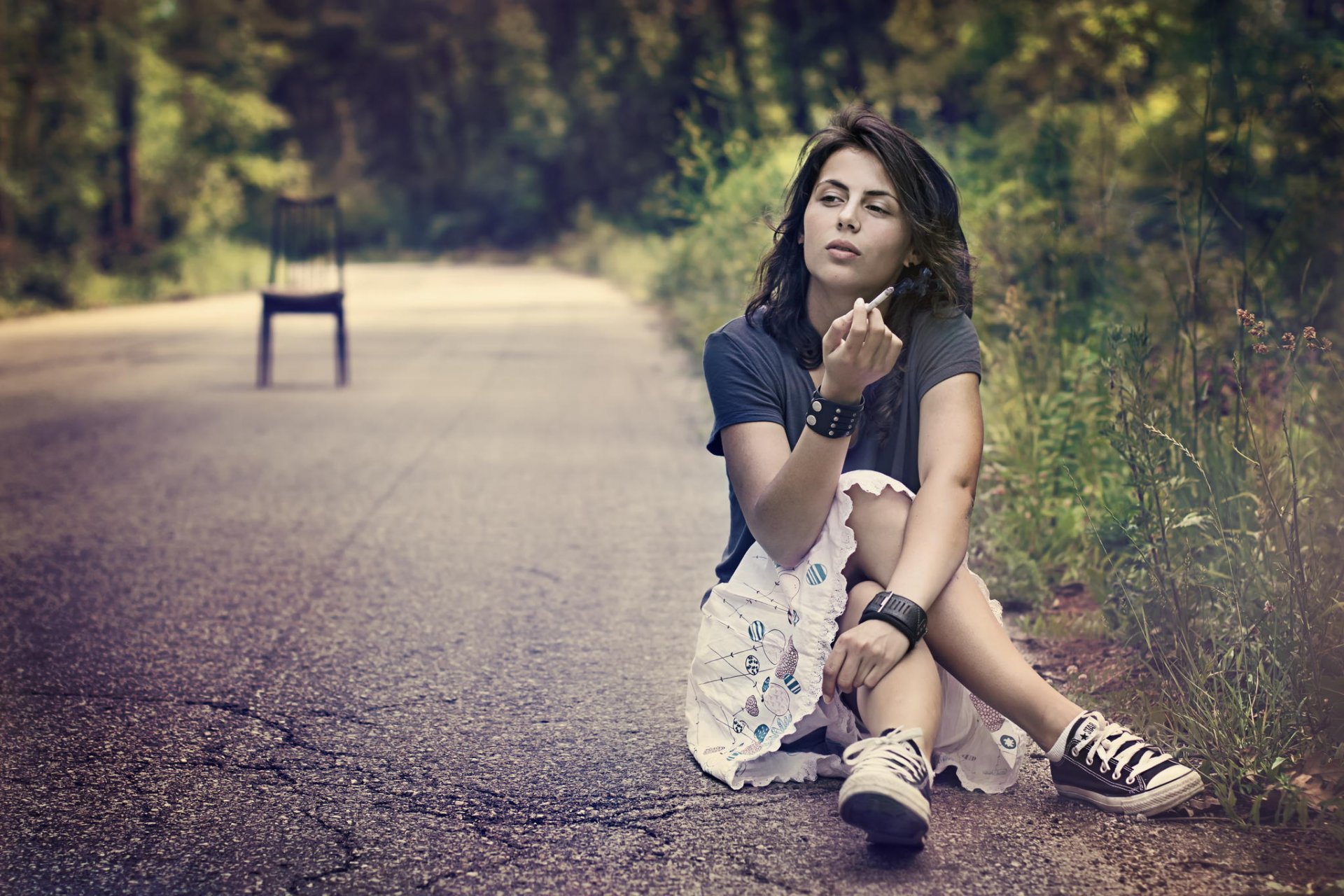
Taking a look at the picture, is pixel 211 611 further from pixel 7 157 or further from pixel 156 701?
pixel 7 157

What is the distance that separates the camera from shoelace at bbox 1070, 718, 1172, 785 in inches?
105

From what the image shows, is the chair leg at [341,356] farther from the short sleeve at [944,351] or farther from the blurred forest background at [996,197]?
the short sleeve at [944,351]

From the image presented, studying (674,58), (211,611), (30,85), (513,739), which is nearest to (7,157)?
(30,85)

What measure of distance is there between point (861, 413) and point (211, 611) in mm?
2558

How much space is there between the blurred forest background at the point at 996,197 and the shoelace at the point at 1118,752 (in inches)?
7.4

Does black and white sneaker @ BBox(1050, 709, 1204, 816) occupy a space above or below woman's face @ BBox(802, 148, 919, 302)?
below

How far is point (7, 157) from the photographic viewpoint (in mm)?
25031

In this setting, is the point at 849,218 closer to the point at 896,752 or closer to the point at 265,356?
the point at 896,752

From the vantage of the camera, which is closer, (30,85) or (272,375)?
(272,375)

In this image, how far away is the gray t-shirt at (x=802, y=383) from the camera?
9.95 ft

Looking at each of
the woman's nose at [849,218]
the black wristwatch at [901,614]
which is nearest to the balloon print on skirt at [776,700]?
the black wristwatch at [901,614]

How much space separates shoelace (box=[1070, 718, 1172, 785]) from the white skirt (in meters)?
0.25

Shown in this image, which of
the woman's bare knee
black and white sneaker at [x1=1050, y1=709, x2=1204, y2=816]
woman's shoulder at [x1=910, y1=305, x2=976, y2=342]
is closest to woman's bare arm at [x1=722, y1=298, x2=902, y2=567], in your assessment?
the woman's bare knee

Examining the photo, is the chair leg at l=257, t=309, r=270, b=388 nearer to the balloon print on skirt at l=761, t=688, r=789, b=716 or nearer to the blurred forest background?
the blurred forest background
